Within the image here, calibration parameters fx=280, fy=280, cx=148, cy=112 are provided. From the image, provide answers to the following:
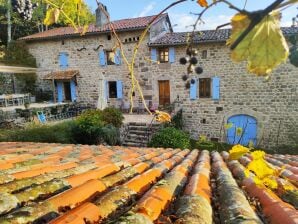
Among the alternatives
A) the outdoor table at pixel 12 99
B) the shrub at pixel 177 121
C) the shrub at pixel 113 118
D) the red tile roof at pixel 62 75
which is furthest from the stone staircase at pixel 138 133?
the outdoor table at pixel 12 99

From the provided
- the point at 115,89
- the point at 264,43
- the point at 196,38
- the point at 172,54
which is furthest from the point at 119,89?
the point at 264,43

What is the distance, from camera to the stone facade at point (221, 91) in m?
12.7

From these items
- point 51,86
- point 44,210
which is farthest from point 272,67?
point 51,86

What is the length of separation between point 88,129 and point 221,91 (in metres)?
6.85

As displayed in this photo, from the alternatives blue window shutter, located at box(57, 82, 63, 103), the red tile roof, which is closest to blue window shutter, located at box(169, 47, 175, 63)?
the red tile roof

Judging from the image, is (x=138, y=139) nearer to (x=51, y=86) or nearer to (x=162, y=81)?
(x=162, y=81)

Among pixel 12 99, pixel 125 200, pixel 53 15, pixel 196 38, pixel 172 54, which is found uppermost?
pixel 196 38

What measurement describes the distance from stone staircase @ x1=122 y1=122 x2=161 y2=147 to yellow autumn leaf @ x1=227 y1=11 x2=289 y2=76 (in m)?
11.5

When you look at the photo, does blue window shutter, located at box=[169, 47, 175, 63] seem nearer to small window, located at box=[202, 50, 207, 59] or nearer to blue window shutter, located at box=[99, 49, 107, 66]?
small window, located at box=[202, 50, 207, 59]

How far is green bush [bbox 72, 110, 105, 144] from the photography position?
1046 cm

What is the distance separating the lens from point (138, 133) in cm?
1239

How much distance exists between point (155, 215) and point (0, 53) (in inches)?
807

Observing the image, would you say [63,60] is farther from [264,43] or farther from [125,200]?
[264,43]

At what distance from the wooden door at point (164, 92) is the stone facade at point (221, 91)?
22cm
